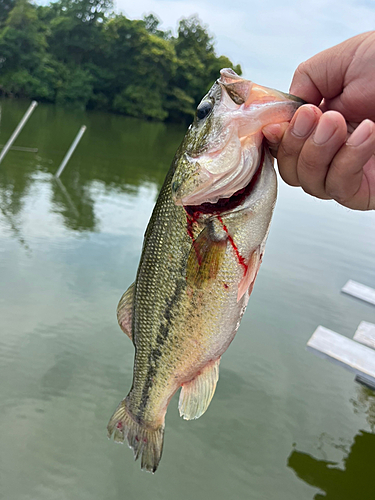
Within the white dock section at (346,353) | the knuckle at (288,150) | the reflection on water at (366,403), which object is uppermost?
the knuckle at (288,150)


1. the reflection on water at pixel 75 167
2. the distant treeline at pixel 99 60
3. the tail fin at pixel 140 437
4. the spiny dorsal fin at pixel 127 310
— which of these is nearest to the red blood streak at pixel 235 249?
the spiny dorsal fin at pixel 127 310

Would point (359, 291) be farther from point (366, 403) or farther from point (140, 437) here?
point (140, 437)

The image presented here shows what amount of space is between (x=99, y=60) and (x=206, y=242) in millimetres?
55058

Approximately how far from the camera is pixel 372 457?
4.32 metres

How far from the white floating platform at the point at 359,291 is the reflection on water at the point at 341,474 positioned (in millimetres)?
3739

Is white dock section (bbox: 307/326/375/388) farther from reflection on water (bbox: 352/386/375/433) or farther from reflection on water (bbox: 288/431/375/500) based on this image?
reflection on water (bbox: 288/431/375/500)

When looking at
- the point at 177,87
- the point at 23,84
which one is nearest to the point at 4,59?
the point at 23,84

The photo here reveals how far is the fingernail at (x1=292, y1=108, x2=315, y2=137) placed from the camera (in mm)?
1478

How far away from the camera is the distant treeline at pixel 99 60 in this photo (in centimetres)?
4250

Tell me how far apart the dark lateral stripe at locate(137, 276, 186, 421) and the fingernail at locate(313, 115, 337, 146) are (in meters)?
0.77

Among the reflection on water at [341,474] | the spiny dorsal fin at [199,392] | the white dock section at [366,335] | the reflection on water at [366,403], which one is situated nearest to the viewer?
the spiny dorsal fin at [199,392]

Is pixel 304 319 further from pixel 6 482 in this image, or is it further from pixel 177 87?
pixel 177 87

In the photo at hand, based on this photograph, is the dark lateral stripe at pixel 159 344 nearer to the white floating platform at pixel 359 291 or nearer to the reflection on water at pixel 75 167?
the reflection on water at pixel 75 167

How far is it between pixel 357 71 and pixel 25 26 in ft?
164
